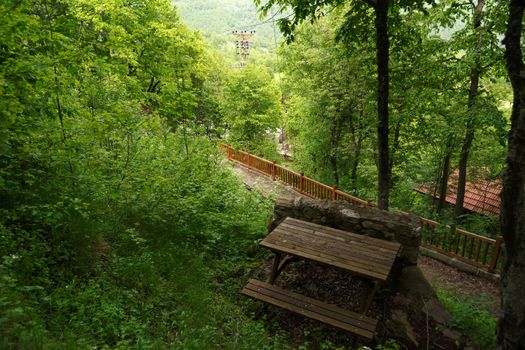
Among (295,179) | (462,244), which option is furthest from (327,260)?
(295,179)

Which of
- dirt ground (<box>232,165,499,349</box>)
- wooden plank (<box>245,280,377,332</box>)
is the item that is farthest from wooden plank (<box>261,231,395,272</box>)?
dirt ground (<box>232,165,499,349</box>)

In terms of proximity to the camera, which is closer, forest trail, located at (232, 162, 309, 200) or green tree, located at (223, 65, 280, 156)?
forest trail, located at (232, 162, 309, 200)

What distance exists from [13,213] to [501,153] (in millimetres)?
11695

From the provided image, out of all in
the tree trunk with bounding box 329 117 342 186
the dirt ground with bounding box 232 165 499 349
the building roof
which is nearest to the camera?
the dirt ground with bounding box 232 165 499 349

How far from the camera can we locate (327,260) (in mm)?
4297

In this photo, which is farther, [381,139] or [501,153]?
[501,153]

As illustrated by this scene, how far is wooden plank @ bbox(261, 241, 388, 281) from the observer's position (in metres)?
3.96

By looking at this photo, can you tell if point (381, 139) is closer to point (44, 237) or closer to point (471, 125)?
point (471, 125)

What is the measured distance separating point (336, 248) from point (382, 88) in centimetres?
314

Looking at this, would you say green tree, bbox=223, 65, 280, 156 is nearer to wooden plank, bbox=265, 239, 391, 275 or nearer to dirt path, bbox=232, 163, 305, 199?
dirt path, bbox=232, 163, 305, 199

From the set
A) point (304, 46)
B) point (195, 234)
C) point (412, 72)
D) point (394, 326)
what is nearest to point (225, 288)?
point (195, 234)

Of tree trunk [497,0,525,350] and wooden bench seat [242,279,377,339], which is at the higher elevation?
tree trunk [497,0,525,350]

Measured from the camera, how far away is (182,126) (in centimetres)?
773

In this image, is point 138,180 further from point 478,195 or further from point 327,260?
point 478,195
